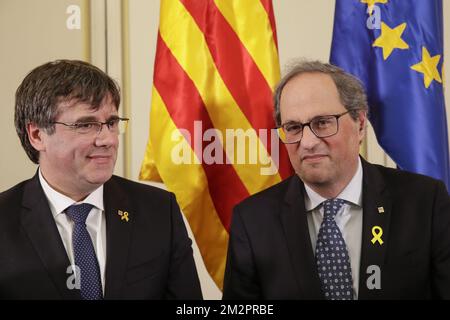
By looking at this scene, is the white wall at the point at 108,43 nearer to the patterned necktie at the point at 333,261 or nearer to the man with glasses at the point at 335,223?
the man with glasses at the point at 335,223

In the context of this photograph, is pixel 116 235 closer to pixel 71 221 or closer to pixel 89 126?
pixel 71 221

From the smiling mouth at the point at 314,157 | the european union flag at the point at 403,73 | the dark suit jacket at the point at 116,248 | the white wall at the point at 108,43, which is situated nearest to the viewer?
the dark suit jacket at the point at 116,248

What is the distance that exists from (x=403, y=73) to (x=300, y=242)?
38.0 inches

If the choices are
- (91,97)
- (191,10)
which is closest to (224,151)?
(191,10)

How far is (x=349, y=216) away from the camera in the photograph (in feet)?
5.62

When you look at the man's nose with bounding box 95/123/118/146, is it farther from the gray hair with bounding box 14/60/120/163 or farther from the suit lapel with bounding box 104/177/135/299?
the suit lapel with bounding box 104/177/135/299

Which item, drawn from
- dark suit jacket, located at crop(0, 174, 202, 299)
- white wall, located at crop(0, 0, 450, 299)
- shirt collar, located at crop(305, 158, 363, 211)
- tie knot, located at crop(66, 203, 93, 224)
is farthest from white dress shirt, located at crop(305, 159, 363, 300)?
white wall, located at crop(0, 0, 450, 299)

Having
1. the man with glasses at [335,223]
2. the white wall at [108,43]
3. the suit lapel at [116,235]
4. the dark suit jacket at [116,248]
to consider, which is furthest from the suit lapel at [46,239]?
the white wall at [108,43]

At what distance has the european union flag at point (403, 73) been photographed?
89.7 inches

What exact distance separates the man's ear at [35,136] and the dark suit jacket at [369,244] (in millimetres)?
609

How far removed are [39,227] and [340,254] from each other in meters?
0.84

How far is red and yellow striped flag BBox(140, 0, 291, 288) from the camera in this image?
92.4 inches
